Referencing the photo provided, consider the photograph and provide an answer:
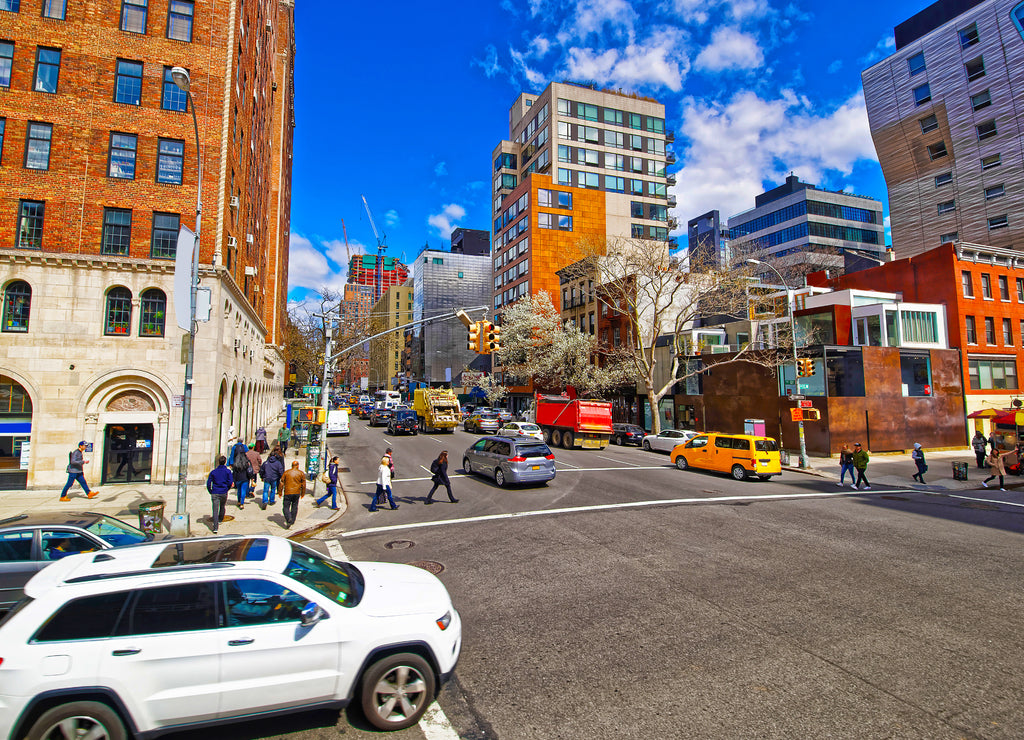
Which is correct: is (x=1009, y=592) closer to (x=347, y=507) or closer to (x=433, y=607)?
(x=433, y=607)

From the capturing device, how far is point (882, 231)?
286 ft

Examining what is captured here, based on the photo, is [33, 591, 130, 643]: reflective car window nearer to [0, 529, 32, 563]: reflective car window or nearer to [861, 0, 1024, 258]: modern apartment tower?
[0, 529, 32, 563]: reflective car window

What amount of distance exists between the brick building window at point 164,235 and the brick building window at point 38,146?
3.72 m

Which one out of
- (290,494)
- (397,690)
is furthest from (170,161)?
(397,690)

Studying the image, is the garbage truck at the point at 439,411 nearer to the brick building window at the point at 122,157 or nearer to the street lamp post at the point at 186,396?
the brick building window at the point at 122,157

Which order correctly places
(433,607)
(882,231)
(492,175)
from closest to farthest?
1. (433,607)
2. (492,175)
3. (882,231)

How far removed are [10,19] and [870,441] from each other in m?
42.7

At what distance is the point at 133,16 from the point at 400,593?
24473 millimetres

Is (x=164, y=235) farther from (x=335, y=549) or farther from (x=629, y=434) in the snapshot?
(x=629, y=434)

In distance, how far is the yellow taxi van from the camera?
20.8m

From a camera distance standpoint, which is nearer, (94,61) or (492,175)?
(94,61)

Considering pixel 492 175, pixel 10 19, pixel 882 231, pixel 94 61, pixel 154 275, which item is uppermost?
pixel 492 175

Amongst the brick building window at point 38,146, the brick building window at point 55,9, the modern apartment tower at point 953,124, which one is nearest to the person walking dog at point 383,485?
the brick building window at point 38,146

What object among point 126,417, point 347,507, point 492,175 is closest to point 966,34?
point 492,175
